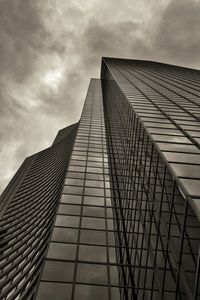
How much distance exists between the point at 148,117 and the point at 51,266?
1496cm

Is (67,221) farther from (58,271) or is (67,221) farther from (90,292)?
(90,292)

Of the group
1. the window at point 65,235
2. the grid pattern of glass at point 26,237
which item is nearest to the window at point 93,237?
the window at point 65,235

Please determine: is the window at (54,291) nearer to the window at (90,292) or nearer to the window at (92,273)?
the window at (90,292)

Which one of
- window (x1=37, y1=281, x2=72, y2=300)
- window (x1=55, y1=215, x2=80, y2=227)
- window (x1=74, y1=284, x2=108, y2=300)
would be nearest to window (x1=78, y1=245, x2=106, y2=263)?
window (x1=74, y1=284, x2=108, y2=300)

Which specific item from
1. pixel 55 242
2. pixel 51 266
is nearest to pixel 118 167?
pixel 55 242

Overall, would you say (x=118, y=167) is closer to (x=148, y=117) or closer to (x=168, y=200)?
(x=148, y=117)

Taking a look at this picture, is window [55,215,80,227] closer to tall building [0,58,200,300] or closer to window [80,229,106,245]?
tall building [0,58,200,300]

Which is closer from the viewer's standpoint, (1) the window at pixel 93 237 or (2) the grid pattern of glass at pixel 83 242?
(2) the grid pattern of glass at pixel 83 242

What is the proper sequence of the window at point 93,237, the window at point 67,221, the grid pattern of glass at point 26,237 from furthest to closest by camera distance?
the window at point 67,221, the grid pattern of glass at point 26,237, the window at point 93,237

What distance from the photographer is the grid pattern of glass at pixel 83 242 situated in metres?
20.2

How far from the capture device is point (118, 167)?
45281 mm

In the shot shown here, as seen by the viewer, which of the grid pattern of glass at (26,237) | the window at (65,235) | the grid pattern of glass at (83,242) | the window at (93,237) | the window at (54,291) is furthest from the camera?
the grid pattern of glass at (26,237)

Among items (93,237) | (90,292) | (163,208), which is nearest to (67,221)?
(93,237)

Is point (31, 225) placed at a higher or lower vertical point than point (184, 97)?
lower
